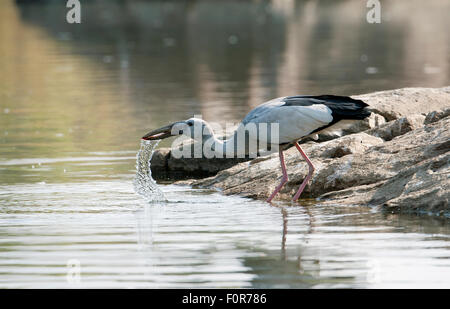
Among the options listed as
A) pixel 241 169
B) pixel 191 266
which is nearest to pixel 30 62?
pixel 241 169

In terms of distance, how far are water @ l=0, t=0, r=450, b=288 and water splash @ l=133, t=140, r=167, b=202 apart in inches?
3.1

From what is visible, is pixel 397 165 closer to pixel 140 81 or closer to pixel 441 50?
pixel 140 81

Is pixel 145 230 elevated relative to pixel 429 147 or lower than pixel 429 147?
lower

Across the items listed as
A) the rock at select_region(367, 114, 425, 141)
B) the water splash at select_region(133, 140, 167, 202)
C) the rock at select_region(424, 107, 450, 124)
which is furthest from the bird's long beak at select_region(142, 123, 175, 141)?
the rock at select_region(424, 107, 450, 124)

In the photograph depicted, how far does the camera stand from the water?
7.13m

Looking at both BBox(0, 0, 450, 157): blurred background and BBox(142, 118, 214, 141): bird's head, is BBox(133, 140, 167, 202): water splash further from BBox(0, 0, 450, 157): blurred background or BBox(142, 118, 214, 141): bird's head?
BBox(0, 0, 450, 157): blurred background

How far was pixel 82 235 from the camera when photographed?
8.51m

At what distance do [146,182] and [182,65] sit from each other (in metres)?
19.1

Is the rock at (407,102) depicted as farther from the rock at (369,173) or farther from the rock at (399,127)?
the rock at (369,173)

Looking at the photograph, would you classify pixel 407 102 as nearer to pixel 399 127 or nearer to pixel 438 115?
pixel 399 127

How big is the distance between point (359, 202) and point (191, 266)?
2.91 metres

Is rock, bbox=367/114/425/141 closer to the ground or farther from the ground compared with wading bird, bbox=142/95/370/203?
closer to the ground

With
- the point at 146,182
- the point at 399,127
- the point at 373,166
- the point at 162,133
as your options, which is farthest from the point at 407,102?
the point at 146,182

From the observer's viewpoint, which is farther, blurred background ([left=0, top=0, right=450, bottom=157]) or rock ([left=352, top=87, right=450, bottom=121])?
blurred background ([left=0, top=0, right=450, bottom=157])
